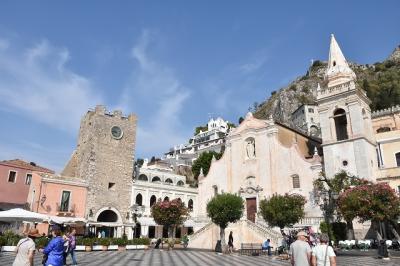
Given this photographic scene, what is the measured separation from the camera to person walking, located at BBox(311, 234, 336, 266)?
7.41 metres

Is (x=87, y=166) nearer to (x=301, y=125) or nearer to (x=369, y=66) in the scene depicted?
→ (x=301, y=125)

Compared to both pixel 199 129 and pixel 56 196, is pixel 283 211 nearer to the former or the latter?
pixel 56 196

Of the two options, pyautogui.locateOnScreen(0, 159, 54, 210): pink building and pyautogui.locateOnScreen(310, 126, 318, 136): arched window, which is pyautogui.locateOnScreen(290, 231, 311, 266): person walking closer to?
pyautogui.locateOnScreen(0, 159, 54, 210): pink building

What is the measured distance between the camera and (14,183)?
129 ft

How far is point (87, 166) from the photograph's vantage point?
42812mm

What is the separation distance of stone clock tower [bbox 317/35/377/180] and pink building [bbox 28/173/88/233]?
93.5 feet

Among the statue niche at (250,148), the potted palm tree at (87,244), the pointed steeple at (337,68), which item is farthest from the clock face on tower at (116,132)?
the pointed steeple at (337,68)

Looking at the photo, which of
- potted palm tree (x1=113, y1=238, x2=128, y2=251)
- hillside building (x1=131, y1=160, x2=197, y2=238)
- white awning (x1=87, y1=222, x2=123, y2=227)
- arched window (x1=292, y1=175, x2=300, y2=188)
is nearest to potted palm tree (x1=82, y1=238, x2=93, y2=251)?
potted palm tree (x1=113, y1=238, x2=128, y2=251)

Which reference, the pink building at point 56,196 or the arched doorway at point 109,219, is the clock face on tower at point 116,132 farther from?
the arched doorway at point 109,219

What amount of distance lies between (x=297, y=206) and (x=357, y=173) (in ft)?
25.9

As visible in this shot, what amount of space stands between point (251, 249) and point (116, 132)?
84.6ft

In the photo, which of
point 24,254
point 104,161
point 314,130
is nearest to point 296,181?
point 104,161

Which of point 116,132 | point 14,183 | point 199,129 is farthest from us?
point 199,129

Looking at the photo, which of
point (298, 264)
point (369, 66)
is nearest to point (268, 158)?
point (298, 264)
